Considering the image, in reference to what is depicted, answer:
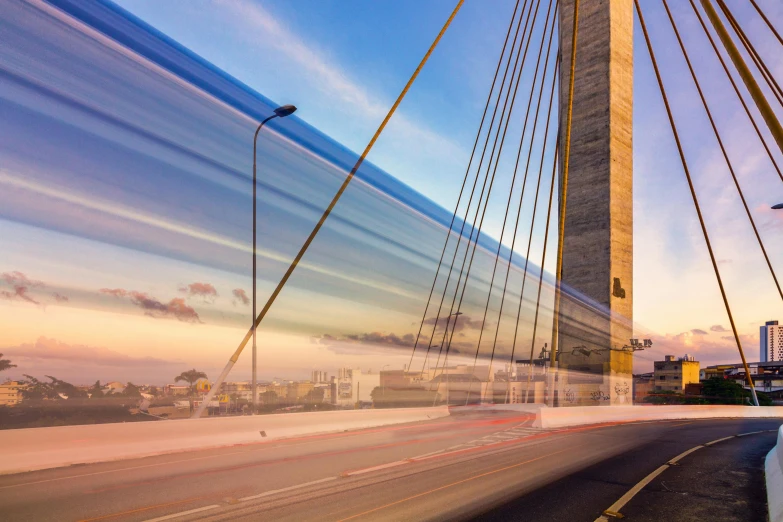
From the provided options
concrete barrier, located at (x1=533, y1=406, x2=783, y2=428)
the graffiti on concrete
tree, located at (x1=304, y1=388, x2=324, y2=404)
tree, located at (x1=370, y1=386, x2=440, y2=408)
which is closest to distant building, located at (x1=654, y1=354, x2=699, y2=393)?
concrete barrier, located at (x1=533, y1=406, x2=783, y2=428)

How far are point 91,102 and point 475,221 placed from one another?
77.9 ft

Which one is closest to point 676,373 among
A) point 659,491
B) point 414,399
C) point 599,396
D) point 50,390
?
point 599,396

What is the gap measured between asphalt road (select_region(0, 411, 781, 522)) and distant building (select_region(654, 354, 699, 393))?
137099 mm

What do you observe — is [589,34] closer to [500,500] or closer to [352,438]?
[352,438]

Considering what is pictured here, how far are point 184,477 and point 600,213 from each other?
25.4m

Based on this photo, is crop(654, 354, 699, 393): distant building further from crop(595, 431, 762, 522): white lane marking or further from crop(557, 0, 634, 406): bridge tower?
crop(595, 431, 762, 522): white lane marking

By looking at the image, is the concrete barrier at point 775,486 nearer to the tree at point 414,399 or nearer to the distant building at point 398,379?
the distant building at point 398,379

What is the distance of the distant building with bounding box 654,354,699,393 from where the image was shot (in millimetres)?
133500

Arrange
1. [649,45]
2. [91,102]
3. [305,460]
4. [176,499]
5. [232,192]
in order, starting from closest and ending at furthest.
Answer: [91,102] < [232,192] < [176,499] < [305,460] < [649,45]

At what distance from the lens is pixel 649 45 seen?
18.0 meters

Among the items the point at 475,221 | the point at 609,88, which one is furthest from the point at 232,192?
the point at 609,88

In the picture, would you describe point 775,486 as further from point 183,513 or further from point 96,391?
point 96,391

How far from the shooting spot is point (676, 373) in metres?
136

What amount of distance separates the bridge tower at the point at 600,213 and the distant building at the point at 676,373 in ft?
395
